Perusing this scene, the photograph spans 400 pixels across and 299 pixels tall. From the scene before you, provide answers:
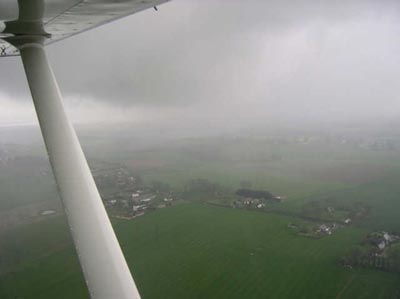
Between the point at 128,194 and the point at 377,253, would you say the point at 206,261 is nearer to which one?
the point at 377,253

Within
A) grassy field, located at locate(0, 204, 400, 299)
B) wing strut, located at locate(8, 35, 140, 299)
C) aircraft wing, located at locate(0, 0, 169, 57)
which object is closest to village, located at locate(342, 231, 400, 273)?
grassy field, located at locate(0, 204, 400, 299)

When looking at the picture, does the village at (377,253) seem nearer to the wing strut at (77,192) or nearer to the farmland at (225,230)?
the farmland at (225,230)

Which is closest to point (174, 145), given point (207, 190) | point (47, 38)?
point (207, 190)

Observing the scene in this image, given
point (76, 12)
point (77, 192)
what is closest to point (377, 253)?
point (77, 192)

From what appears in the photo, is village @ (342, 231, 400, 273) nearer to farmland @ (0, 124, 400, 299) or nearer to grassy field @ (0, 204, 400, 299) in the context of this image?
farmland @ (0, 124, 400, 299)

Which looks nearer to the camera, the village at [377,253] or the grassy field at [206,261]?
the grassy field at [206,261]

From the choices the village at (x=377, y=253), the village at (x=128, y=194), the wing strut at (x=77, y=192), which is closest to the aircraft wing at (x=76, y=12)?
the wing strut at (x=77, y=192)
